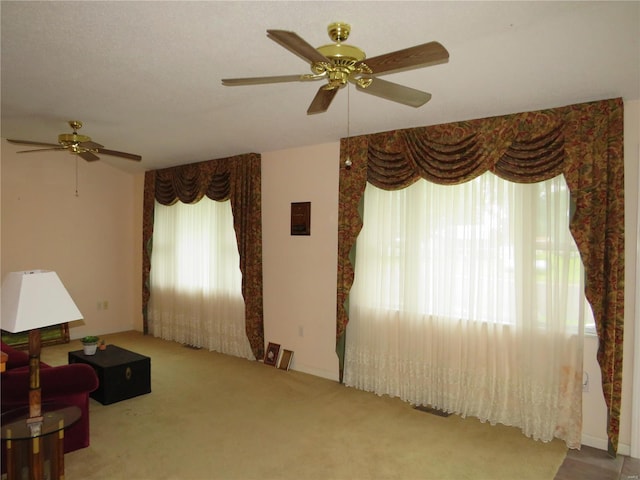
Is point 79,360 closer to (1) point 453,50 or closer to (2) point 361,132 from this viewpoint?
(2) point 361,132

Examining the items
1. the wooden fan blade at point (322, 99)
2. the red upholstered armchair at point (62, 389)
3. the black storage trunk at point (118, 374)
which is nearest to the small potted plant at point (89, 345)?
the black storage trunk at point (118, 374)

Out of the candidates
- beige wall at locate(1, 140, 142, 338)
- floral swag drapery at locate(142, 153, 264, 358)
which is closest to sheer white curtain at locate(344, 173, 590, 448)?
floral swag drapery at locate(142, 153, 264, 358)

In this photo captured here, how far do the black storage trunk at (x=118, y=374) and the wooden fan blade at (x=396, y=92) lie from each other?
3.32 meters

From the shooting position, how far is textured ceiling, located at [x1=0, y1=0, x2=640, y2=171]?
2.23 meters

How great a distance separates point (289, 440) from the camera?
3.29m

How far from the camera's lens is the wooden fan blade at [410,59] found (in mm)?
1752

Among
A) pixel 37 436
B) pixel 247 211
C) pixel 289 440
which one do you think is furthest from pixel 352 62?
pixel 247 211

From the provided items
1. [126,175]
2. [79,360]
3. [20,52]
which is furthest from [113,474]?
[126,175]

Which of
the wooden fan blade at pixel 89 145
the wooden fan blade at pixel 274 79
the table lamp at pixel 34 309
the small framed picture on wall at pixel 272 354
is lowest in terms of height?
the small framed picture on wall at pixel 272 354

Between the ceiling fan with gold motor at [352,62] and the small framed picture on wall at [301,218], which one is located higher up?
the ceiling fan with gold motor at [352,62]

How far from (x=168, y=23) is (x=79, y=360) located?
3329mm

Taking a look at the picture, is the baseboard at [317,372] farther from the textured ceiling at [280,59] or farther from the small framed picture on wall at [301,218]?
the textured ceiling at [280,59]

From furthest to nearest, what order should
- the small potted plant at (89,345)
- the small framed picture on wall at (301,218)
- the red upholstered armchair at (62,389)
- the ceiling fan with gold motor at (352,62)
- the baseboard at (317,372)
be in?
the small framed picture on wall at (301,218) → the baseboard at (317,372) → the small potted plant at (89,345) → the red upholstered armchair at (62,389) → the ceiling fan with gold motor at (352,62)

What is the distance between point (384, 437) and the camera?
10.9 feet
